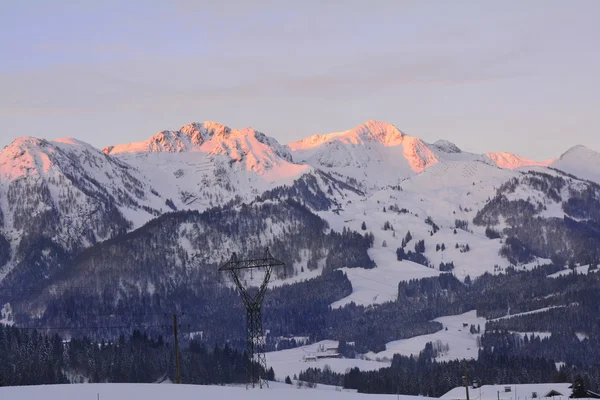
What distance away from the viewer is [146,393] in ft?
340

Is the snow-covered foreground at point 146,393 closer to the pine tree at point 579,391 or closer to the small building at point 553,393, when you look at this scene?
the pine tree at point 579,391

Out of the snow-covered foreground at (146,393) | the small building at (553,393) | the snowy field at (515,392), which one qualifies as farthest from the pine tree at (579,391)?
the snow-covered foreground at (146,393)

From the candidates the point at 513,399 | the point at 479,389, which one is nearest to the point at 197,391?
the point at 513,399

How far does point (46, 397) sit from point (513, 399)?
3591 inches

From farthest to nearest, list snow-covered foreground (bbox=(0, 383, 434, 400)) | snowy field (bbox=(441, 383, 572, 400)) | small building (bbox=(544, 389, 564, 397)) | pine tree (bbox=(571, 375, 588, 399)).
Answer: small building (bbox=(544, 389, 564, 397)), snowy field (bbox=(441, 383, 572, 400)), pine tree (bbox=(571, 375, 588, 399)), snow-covered foreground (bbox=(0, 383, 434, 400))

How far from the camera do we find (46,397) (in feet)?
325

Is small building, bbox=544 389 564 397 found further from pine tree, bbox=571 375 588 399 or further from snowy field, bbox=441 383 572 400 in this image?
pine tree, bbox=571 375 588 399

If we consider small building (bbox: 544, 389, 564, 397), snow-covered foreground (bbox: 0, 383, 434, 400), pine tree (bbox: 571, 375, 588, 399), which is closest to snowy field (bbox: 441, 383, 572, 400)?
small building (bbox: 544, 389, 564, 397)

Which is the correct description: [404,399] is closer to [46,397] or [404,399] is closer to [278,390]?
[278,390]

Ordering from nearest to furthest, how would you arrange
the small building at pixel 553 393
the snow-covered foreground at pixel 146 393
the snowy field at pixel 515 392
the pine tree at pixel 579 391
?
the snow-covered foreground at pixel 146 393 < the pine tree at pixel 579 391 < the snowy field at pixel 515 392 < the small building at pixel 553 393

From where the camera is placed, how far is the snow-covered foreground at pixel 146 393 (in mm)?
100125

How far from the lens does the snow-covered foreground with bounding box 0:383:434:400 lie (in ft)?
328

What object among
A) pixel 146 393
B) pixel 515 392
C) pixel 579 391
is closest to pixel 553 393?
pixel 515 392

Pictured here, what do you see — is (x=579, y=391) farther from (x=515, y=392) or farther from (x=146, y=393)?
(x=146, y=393)
